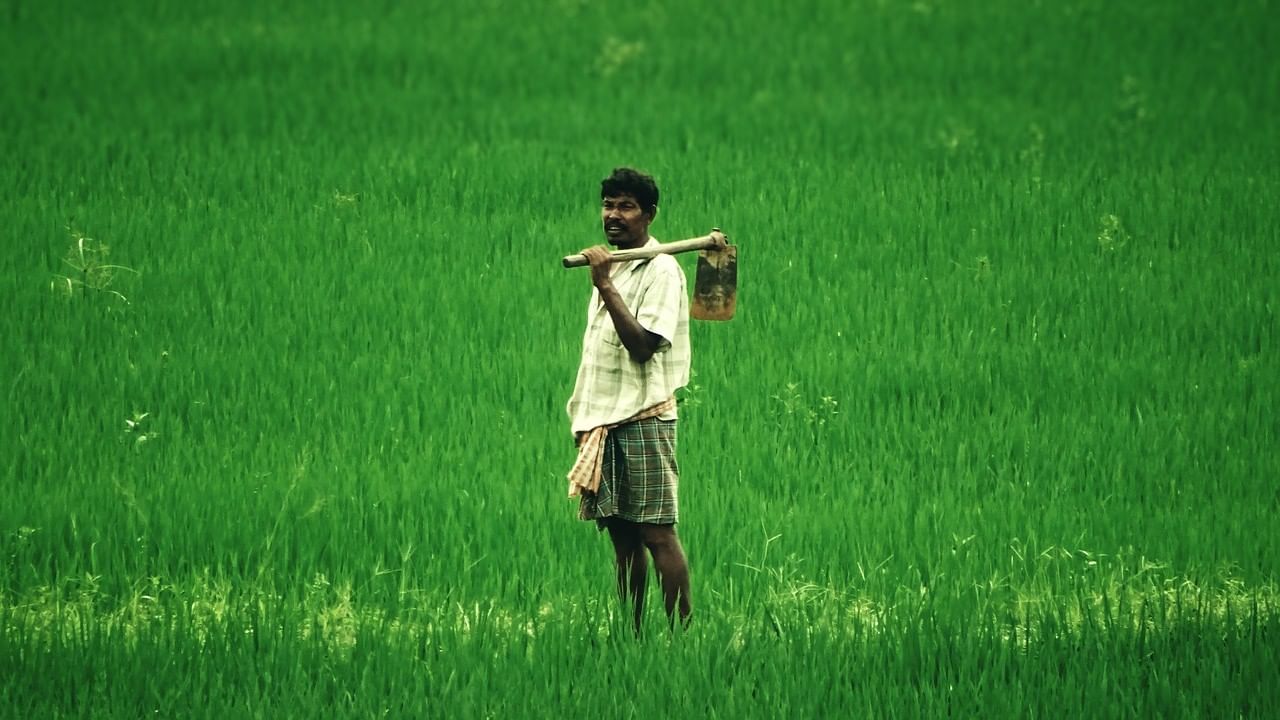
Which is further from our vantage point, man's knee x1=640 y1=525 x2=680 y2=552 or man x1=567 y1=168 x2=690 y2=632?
man's knee x1=640 y1=525 x2=680 y2=552

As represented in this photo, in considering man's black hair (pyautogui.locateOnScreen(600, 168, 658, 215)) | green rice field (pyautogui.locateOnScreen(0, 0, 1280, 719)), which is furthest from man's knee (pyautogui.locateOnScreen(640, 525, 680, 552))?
man's black hair (pyautogui.locateOnScreen(600, 168, 658, 215))

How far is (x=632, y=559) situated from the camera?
4711 millimetres

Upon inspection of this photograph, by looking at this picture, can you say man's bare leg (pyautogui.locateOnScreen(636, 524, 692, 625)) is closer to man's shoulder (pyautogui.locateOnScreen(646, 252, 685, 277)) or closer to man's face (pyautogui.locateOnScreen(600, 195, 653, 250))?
man's shoulder (pyautogui.locateOnScreen(646, 252, 685, 277))

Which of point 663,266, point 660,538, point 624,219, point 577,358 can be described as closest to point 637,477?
point 660,538

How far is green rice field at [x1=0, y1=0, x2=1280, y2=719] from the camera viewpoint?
4.52 meters

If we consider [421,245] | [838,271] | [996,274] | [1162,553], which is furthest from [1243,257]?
[421,245]

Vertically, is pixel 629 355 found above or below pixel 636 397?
above

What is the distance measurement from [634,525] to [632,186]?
3.28 feet

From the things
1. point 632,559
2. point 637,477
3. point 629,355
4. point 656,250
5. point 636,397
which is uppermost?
point 656,250

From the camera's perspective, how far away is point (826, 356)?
24.0ft

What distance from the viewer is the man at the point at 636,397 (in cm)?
449

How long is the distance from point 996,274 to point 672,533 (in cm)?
414

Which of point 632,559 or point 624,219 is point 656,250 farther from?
point 632,559

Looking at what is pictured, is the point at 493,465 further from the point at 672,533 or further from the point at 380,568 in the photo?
the point at 672,533
